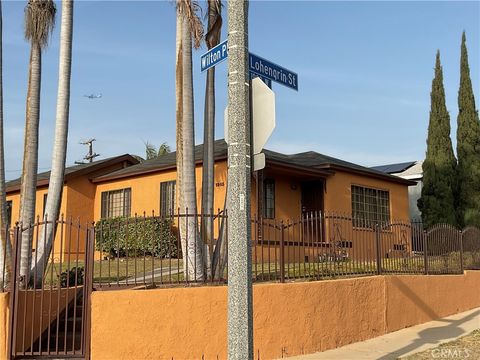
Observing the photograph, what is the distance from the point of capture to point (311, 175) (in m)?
17.9

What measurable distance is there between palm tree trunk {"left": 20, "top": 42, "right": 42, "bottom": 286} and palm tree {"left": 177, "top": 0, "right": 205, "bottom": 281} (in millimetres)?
2771

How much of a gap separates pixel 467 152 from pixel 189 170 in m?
15.8

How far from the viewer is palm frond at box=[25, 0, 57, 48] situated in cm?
1120

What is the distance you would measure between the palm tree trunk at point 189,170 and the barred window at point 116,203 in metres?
9.95

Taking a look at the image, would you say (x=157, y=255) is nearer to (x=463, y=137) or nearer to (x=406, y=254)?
(x=406, y=254)

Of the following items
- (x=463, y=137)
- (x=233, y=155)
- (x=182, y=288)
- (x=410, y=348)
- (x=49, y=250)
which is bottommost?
(x=410, y=348)

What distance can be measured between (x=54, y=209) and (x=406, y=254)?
25.5ft

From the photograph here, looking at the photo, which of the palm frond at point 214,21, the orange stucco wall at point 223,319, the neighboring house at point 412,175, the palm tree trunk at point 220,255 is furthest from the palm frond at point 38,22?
the neighboring house at point 412,175

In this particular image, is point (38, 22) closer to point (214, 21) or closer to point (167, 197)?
point (214, 21)

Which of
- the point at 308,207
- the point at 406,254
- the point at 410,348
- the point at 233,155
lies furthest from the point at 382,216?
the point at 233,155

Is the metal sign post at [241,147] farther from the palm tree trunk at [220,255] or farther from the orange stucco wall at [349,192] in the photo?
the orange stucco wall at [349,192]

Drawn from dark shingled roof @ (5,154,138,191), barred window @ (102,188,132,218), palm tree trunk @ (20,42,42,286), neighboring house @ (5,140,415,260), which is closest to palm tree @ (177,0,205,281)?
palm tree trunk @ (20,42,42,286)

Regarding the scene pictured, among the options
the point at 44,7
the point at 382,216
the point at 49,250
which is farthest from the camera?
the point at 382,216

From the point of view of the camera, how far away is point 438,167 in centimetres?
2211
